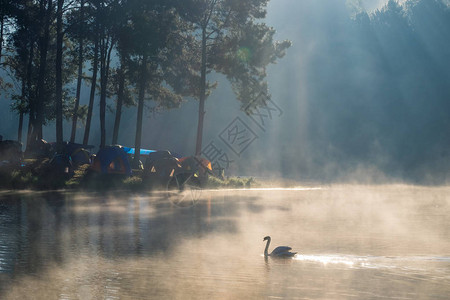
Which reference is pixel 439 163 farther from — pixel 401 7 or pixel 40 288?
pixel 40 288

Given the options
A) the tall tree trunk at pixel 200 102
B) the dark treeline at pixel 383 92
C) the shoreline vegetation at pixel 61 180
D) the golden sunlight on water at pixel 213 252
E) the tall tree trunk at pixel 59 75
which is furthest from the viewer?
the dark treeline at pixel 383 92

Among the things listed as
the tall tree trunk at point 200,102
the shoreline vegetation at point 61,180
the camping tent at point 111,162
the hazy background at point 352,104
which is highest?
the hazy background at point 352,104

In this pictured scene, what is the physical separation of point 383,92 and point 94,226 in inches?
5187

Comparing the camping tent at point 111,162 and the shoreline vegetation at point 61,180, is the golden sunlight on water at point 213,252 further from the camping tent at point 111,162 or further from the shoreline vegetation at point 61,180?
the camping tent at point 111,162

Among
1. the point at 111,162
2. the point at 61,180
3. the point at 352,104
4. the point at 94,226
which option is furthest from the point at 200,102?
the point at 352,104

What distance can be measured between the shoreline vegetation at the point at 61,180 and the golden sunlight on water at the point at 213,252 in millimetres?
7663

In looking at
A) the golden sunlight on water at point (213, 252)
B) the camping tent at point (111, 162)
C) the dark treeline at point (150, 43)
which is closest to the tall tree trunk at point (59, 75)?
→ the dark treeline at point (150, 43)

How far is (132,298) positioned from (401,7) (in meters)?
162

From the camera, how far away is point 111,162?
3856 cm

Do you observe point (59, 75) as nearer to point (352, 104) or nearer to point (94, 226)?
point (94, 226)

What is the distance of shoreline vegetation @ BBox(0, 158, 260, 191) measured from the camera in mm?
32812

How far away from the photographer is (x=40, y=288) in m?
10.3

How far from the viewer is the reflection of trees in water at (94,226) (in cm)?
1379

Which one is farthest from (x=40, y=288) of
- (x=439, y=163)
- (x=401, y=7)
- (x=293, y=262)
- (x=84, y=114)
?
(x=401, y=7)
